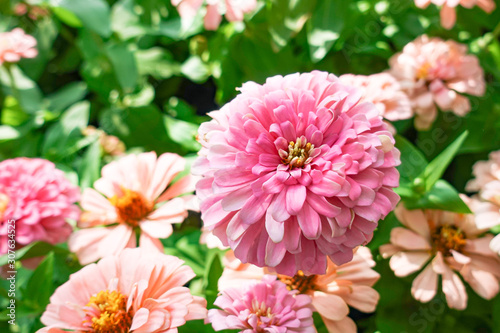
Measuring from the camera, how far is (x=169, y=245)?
2.53 ft

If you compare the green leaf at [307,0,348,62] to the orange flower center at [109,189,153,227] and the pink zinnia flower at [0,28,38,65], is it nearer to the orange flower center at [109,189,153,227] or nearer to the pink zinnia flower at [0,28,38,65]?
the orange flower center at [109,189,153,227]

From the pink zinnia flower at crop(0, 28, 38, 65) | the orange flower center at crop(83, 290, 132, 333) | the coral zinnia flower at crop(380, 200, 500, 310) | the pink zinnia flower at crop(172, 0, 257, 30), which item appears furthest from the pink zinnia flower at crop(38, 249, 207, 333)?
the pink zinnia flower at crop(0, 28, 38, 65)

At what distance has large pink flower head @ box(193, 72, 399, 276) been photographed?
448 millimetres

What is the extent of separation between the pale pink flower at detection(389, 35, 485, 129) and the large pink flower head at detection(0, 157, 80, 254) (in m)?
0.62

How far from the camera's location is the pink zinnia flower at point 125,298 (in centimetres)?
51

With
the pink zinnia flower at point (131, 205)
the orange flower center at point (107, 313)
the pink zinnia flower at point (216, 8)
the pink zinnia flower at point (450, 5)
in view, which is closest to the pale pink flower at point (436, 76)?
the pink zinnia flower at point (450, 5)

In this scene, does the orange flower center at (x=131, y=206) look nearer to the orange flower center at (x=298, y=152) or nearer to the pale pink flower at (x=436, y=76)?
the orange flower center at (x=298, y=152)

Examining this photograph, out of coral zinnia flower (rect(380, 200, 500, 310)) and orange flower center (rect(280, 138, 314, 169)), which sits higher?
orange flower center (rect(280, 138, 314, 169))

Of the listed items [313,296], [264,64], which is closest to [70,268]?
[313,296]

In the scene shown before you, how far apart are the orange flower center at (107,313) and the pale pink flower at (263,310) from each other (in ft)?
0.37

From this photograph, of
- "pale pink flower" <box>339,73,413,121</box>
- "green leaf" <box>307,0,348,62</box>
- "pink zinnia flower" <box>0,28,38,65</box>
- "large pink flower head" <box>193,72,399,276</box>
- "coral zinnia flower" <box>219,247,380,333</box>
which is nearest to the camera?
"large pink flower head" <box>193,72,399,276</box>

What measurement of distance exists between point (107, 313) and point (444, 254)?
20.5 inches

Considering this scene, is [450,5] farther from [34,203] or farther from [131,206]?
[34,203]

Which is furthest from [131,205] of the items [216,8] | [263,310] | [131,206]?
[216,8]
